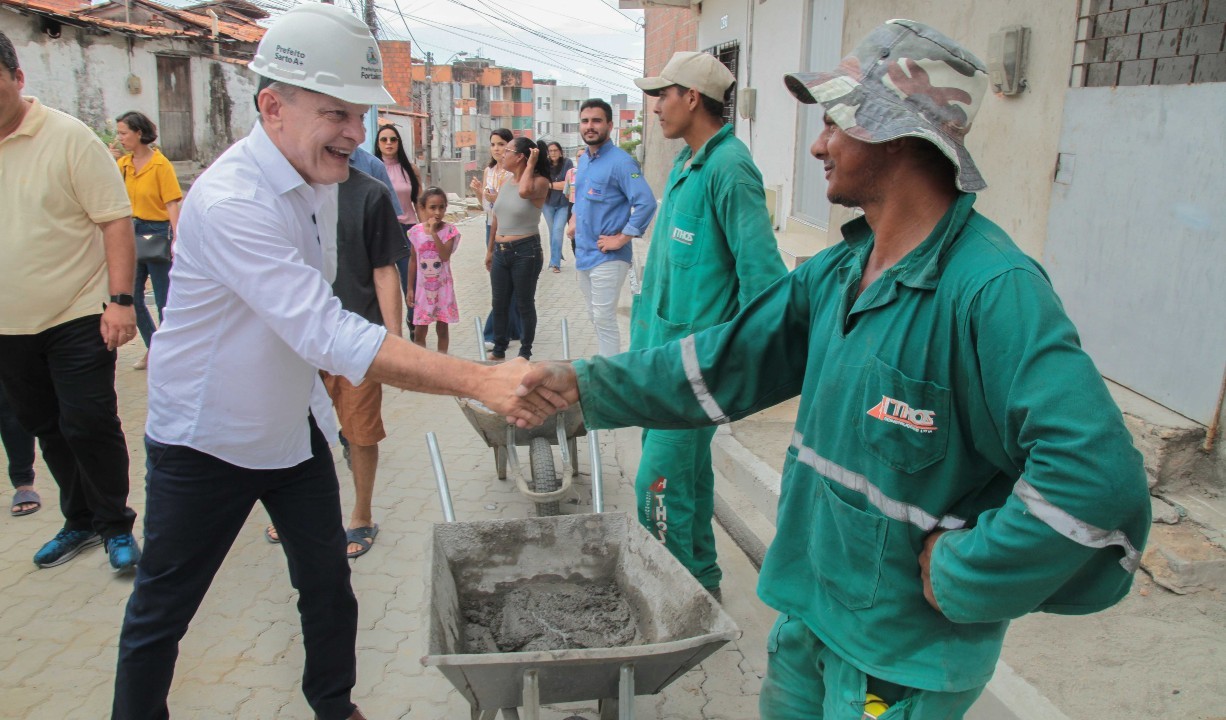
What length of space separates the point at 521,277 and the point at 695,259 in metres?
4.11

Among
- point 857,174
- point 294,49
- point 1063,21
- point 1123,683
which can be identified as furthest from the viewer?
point 1063,21

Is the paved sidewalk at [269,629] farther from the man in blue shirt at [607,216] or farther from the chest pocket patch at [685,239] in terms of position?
the man in blue shirt at [607,216]

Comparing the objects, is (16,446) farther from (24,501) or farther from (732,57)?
(732,57)

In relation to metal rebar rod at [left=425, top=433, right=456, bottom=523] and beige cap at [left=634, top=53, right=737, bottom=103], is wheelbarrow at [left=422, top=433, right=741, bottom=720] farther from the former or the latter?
beige cap at [left=634, top=53, right=737, bottom=103]

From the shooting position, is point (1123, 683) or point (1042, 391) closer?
point (1042, 391)

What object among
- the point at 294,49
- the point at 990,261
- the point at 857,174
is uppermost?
the point at 294,49

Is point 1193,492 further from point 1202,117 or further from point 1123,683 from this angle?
point 1202,117

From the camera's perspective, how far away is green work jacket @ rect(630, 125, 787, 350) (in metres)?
3.21

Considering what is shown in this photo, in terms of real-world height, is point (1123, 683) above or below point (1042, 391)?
below

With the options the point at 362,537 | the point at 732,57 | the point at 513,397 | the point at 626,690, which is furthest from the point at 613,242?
the point at 732,57

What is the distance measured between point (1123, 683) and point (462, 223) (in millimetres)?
18364

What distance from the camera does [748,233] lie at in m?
3.21

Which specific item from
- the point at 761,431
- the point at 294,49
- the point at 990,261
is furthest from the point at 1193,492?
the point at 294,49

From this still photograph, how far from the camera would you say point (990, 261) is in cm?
151
